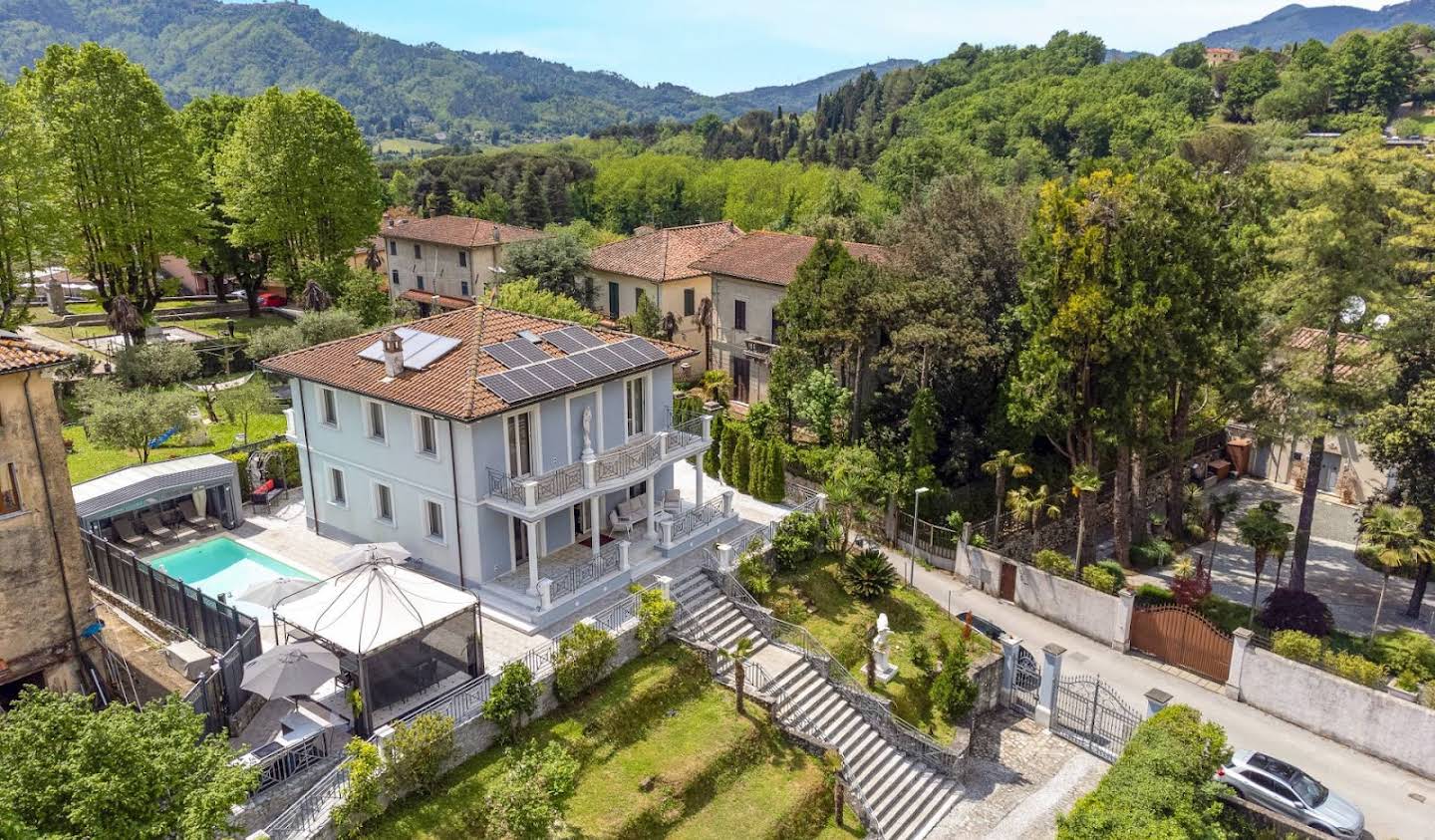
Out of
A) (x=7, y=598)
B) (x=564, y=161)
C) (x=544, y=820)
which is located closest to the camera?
(x=544, y=820)

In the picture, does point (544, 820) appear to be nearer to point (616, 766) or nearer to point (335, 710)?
point (616, 766)

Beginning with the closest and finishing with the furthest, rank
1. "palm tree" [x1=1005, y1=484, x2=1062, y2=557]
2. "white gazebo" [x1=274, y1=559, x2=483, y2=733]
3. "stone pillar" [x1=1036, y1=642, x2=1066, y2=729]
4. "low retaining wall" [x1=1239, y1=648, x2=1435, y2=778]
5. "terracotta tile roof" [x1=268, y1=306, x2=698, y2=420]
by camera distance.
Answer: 1. "white gazebo" [x1=274, y1=559, x2=483, y2=733]
2. "low retaining wall" [x1=1239, y1=648, x2=1435, y2=778]
3. "terracotta tile roof" [x1=268, y1=306, x2=698, y2=420]
4. "stone pillar" [x1=1036, y1=642, x2=1066, y2=729]
5. "palm tree" [x1=1005, y1=484, x2=1062, y2=557]

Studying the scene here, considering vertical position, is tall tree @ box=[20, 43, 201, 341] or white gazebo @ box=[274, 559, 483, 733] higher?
tall tree @ box=[20, 43, 201, 341]

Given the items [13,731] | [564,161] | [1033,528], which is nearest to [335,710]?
[13,731]

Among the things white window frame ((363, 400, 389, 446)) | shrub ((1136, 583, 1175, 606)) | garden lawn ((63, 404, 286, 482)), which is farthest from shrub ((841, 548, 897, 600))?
garden lawn ((63, 404, 286, 482))

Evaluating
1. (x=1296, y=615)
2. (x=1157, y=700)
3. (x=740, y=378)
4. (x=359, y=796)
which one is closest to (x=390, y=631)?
(x=359, y=796)

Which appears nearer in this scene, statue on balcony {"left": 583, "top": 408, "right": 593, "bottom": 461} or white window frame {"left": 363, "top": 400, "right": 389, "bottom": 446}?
statue on balcony {"left": 583, "top": 408, "right": 593, "bottom": 461}

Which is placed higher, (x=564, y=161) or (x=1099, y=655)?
(x=564, y=161)

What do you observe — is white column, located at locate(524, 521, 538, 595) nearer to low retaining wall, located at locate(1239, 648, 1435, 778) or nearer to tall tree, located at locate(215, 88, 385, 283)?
low retaining wall, located at locate(1239, 648, 1435, 778)
